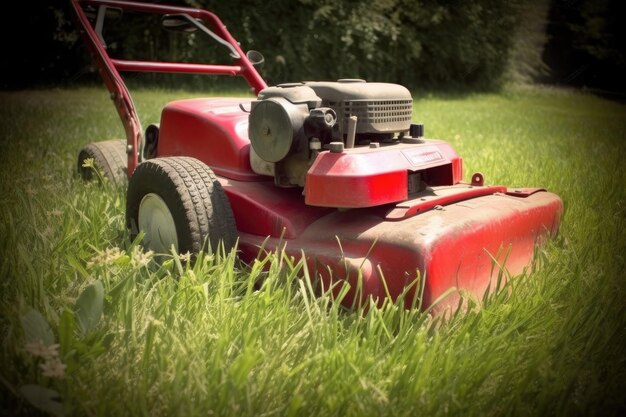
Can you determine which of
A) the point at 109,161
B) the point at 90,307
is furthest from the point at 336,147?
the point at 109,161

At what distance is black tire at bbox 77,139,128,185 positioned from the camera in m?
2.37

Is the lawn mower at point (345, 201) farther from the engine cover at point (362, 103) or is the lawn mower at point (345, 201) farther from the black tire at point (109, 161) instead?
the black tire at point (109, 161)

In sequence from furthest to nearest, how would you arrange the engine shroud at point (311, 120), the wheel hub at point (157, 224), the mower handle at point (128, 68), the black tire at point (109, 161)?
1. the black tire at point (109, 161)
2. the mower handle at point (128, 68)
3. the wheel hub at point (157, 224)
4. the engine shroud at point (311, 120)

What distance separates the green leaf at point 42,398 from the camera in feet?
2.76

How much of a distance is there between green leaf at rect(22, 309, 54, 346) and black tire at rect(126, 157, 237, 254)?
0.53 meters

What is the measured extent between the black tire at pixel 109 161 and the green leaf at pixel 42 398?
1.54m

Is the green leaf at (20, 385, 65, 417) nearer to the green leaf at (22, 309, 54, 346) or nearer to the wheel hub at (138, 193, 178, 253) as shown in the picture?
the green leaf at (22, 309, 54, 346)

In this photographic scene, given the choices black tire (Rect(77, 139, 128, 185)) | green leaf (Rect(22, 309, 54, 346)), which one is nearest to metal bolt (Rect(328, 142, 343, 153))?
green leaf (Rect(22, 309, 54, 346))

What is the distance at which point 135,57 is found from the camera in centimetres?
1094

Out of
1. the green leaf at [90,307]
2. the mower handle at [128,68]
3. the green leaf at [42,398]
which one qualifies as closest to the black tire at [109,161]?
the mower handle at [128,68]

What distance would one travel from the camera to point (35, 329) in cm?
97

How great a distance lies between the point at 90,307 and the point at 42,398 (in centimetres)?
24

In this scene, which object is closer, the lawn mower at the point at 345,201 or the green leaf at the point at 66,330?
the green leaf at the point at 66,330

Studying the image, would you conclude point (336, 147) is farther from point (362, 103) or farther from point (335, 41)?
point (335, 41)
